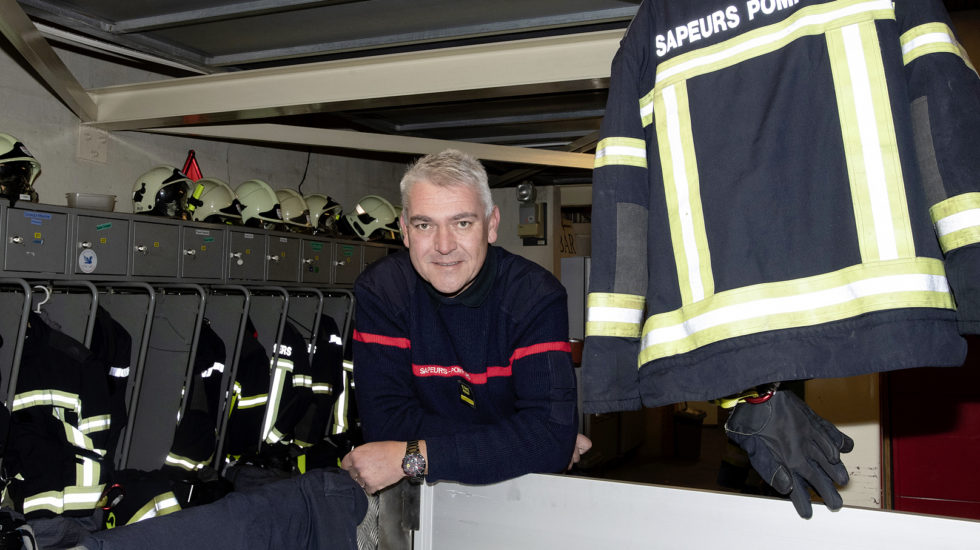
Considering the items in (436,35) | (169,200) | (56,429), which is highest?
(436,35)

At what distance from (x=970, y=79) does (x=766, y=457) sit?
855mm

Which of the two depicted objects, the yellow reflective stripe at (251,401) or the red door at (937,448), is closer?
the red door at (937,448)

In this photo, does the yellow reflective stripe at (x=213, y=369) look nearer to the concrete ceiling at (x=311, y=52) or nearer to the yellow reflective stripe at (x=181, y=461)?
the yellow reflective stripe at (x=181, y=461)

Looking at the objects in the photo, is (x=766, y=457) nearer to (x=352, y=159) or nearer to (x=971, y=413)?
(x=971, y=413)

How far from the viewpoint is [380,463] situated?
198 cm

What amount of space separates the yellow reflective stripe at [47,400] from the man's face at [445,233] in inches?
90.2

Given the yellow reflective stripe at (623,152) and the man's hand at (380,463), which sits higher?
the yellow reflective stripe at (623,152)

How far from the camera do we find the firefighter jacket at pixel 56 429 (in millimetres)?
3238

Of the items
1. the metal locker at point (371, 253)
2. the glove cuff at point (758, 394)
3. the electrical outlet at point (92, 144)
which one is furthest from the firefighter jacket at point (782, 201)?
the metal locker at point (371, 253)

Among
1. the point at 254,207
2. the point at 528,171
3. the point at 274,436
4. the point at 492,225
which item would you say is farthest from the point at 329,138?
the point at 528,171

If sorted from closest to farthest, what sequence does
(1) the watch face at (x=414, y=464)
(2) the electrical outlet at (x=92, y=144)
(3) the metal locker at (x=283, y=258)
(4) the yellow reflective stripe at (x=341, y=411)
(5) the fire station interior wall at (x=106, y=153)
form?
(1) the watch face at (x=414, y=464)
(5) the fire station interior wall at (x=106, y=153)
(2) the electrical outlet at (x=92, y=144)
(4) the yellow reflective stripe at (x=341, y=411)
(3) the metal locker at (x=283, y=258)

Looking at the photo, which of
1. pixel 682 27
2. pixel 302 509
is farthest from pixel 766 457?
pixel 302 509

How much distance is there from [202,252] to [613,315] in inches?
150

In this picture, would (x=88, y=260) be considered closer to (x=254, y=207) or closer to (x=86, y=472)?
(x=86, y=472)
